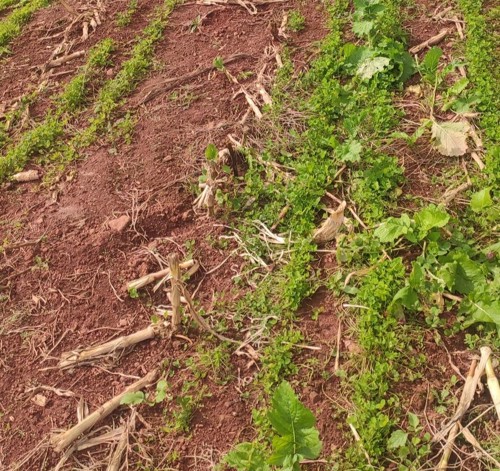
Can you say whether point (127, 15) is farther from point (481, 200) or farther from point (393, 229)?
point (481, 200)

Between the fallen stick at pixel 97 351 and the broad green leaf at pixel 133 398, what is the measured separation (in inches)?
14.5

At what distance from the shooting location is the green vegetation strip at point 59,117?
4.65 m

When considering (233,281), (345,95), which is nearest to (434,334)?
(233,281)

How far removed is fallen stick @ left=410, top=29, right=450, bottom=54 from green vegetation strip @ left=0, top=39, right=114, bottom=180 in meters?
3.20

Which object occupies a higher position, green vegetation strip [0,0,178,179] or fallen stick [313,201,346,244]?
green vegetation strip [0,0,178,179]

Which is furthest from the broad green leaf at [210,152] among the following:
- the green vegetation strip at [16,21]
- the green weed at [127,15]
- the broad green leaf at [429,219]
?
the green vegetation strip at [16,21]

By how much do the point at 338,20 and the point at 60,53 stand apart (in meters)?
3.16

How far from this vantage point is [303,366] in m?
3.15

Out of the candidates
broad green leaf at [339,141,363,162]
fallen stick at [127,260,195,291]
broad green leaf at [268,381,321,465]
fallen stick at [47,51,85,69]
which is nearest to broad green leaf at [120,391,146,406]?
fallen stick at [127,260,195,291]

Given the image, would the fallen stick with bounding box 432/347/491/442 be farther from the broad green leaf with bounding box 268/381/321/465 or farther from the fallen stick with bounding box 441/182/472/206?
the fallen stick with bounding box 441/182/472/206

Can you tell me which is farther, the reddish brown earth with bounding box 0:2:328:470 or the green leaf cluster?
the reddish brown earth with bounding box 0:2:328:470

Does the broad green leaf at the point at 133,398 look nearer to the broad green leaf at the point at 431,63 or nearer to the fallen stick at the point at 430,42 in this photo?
the broad green leaf at the point at 431,63

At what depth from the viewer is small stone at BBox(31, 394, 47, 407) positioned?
317 centimetres

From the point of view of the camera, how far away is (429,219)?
342 centimetres
